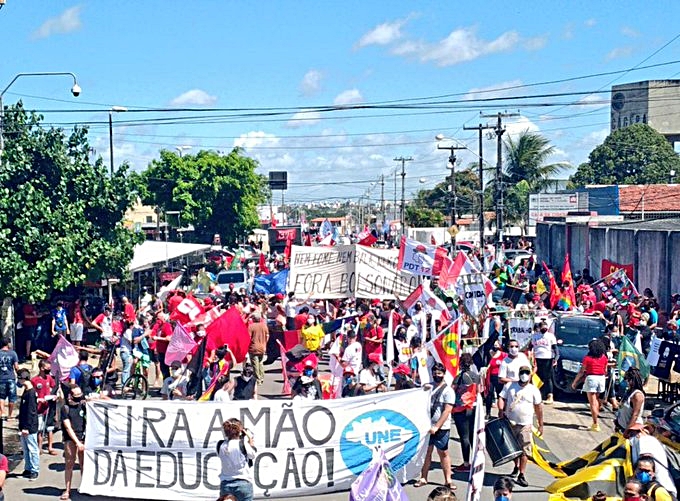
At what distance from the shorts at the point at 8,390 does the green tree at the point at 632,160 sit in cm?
8186

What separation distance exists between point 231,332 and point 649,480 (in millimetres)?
8496

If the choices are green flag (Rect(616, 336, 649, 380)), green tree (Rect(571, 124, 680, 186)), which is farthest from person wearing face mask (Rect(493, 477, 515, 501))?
green tree (Rect(571, 124, 680, 186))

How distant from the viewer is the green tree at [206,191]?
5821cm

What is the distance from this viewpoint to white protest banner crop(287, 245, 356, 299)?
21.3 metres

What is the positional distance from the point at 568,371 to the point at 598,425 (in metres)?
1.85

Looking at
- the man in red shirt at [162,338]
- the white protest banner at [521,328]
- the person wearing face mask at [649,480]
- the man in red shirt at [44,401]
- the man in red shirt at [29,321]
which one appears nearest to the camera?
the person wearing face mask at [649,480]

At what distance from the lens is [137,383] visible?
16375 mm

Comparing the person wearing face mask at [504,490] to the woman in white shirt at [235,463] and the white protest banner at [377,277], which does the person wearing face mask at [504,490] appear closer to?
the woman in white shirt at [235,463]

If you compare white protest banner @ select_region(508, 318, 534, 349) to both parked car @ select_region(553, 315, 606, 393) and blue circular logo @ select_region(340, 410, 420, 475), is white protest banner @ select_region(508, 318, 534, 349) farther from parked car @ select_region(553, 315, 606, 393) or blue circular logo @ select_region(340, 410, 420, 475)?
blue circular logo @ select_region(340, 410, 420, 475)

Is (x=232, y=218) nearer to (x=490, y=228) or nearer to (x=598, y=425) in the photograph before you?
(x=490, y=228)

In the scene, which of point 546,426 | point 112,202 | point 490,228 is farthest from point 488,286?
point 490,228

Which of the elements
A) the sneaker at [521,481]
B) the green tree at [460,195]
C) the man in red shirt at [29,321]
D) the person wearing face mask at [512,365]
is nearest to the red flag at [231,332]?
the person wearing face mask at [512,365]

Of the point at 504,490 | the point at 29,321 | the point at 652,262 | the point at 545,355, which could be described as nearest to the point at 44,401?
the point at 504,490

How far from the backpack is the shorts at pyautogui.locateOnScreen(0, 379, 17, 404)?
1.75m
